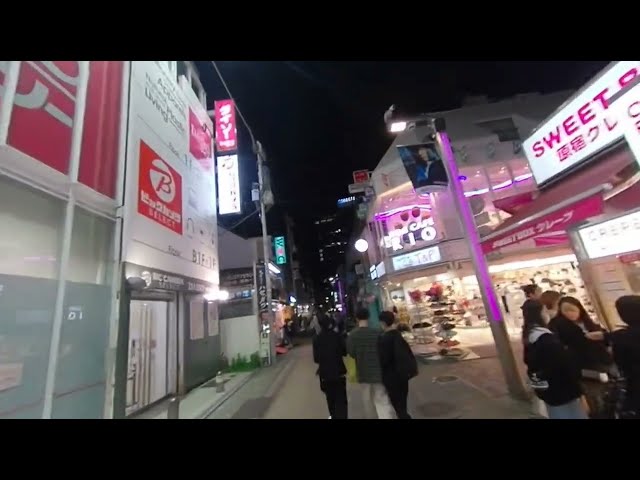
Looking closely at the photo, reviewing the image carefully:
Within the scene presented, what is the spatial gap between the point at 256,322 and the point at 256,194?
21.1 feet

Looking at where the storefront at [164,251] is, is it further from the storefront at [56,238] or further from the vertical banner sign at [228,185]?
the vertical banner sign at [228,185]

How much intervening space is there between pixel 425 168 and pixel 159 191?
6428 mm

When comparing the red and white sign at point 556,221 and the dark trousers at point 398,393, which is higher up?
the red and white sign at point 556,221

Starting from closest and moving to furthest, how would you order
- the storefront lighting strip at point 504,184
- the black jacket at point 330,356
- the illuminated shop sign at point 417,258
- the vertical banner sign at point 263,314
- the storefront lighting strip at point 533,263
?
the black jacket at point 330,356 < the storefront lighting strip at point 533,263 < the vertical banner sign at point 263,314 < the illuminated shop sign at point 417,258 < the storefront lighting strip at point 504,184

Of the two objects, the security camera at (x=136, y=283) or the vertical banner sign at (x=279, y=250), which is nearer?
the security camera at (x=136, y=283)

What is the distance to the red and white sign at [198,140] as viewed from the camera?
10445 mm

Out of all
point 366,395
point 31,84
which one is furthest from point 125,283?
point 366,395

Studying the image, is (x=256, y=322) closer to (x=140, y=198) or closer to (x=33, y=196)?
(x=140, y=198)

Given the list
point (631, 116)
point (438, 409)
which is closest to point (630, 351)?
point (631, 116)

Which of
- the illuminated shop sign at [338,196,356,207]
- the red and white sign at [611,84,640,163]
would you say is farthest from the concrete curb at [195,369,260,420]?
the illuminated shop sign at [338,196,356,207]

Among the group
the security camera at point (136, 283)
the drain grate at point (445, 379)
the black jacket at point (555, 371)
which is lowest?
the drain grate at point (445, 379)

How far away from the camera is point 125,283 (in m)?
6.00

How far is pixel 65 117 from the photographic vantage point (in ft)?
17.3

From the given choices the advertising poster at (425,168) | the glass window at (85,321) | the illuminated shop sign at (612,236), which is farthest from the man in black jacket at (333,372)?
the advertising poster at (425,168)
